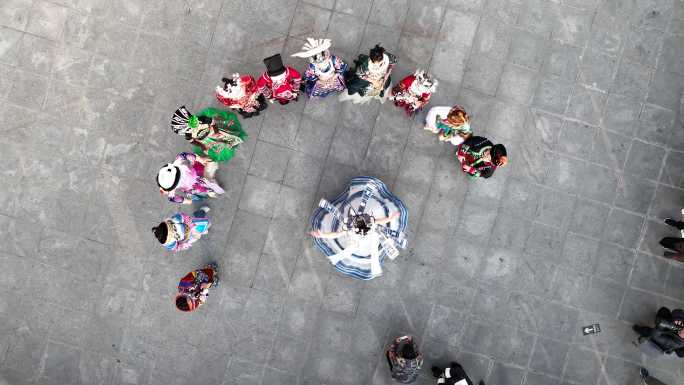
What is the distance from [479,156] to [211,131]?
4.18 meters

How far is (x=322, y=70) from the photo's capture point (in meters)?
6.43

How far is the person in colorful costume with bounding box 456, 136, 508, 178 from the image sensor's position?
652 centimetres

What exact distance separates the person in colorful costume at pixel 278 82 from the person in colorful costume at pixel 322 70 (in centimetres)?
24

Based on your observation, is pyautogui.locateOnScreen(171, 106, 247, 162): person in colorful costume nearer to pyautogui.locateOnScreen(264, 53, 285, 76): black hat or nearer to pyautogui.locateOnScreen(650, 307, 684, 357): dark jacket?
pyautogui.locateOnScreen(264, 53, 285, 76): black hat

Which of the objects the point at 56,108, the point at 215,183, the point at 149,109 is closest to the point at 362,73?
the point at 215,183

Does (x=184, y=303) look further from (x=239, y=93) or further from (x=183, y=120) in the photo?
(x=239, y=93)

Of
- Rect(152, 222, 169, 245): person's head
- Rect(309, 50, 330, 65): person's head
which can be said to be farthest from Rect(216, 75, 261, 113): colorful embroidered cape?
Rect(152, 222, 169, 245): person's head

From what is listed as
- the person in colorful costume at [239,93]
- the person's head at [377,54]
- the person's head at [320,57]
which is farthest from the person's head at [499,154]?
the person in colorful costume at [239,93]

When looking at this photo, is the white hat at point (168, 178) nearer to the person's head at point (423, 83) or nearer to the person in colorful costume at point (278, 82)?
the person in colorful costume at point (278, 82)

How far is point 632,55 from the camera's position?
26.1 feet

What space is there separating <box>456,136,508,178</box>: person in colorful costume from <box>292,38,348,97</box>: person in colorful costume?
229 cm

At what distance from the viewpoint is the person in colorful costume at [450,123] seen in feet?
21.5

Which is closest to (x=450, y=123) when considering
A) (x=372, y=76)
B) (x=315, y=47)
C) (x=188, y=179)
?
(x=372, y=76)

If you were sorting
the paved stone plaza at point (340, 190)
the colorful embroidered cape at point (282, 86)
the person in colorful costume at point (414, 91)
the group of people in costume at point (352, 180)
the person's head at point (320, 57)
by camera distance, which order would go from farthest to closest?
the paved stone plaza at point (340, 190) < the colorful embroidered cape at point (282, 86) < the person in colorful costume at point (414, 91) < the person's head at point (320, 57) < the group of people in costume at point (352, 180)
